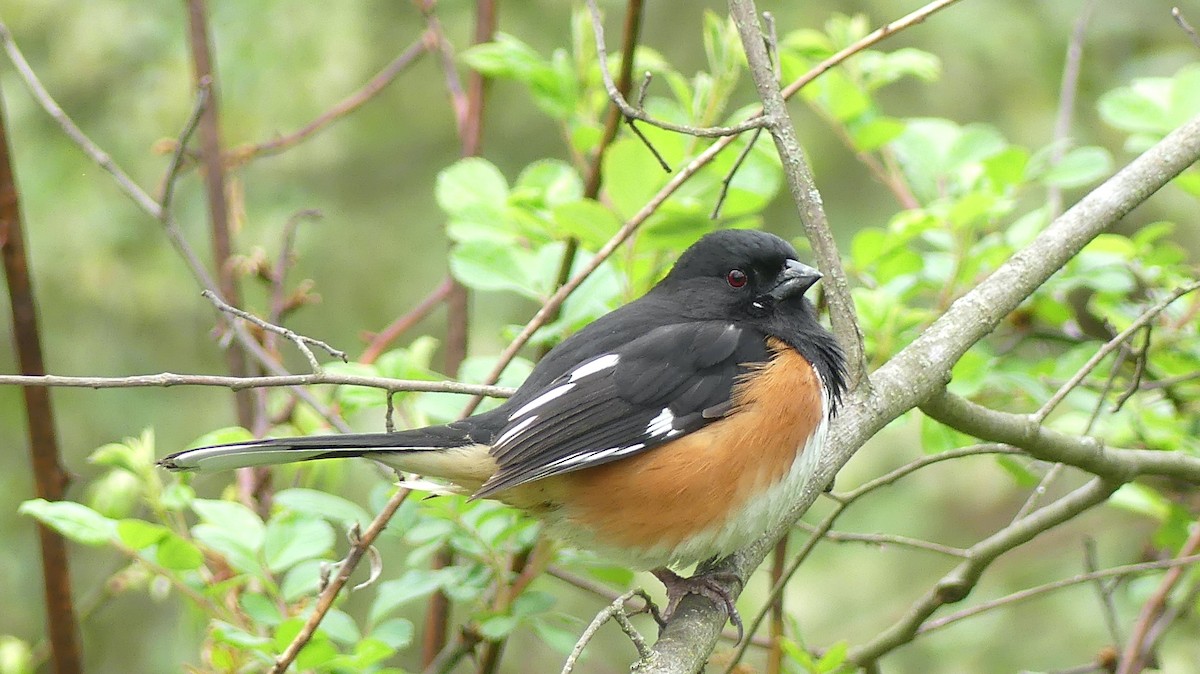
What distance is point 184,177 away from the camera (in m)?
5.25

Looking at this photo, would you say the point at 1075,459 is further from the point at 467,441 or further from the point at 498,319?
the point at 498,319

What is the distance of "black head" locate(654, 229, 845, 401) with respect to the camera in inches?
101

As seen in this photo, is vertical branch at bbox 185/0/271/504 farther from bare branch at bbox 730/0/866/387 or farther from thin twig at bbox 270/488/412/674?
bare branch at bbox 730/0/866/387

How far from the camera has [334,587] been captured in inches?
78.0

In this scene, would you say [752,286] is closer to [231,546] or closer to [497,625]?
A: [497,625]

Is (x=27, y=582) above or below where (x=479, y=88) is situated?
below

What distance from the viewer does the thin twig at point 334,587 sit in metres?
1.87

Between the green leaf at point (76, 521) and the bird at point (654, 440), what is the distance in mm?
303

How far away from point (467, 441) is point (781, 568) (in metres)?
0.74

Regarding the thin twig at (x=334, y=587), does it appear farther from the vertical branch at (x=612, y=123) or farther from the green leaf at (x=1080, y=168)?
the green leaf at (x=1080, y=168)

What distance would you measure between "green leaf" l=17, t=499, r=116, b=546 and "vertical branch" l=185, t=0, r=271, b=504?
89cm

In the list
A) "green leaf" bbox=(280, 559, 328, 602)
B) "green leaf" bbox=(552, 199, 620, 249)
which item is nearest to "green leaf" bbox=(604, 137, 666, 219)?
"green leaf" bbox=(552, 199, 620, 249)

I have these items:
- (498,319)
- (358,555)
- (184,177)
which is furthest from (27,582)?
(358,555)

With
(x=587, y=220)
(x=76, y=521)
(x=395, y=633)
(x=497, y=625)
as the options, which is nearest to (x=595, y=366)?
(x=587, y=220)
